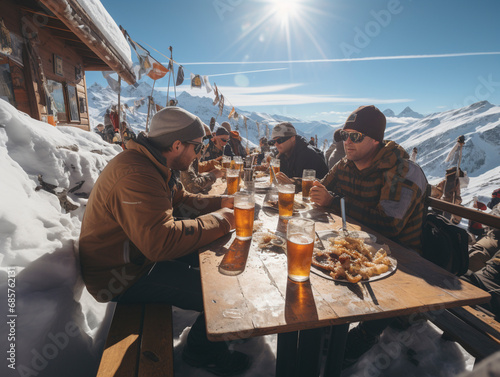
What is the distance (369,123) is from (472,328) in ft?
6.73

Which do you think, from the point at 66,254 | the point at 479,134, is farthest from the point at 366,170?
the point at 479,134

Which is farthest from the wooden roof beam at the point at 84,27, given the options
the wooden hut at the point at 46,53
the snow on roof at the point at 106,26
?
the snow on roof at the point at 106,26

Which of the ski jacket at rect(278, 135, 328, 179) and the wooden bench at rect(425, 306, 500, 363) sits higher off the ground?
the ski jacket at rect(278, 135, 328, 179)

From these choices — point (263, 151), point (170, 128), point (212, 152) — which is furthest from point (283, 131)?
point (263, 151)

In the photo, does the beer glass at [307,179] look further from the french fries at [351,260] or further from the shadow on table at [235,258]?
the shadow on table at [235,258]

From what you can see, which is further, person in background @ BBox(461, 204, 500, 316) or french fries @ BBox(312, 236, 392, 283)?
person in background @ BBox(461, 204, 500, 316)

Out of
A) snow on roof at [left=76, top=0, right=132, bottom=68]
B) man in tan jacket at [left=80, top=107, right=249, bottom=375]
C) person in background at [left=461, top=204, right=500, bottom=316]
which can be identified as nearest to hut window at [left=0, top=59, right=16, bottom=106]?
snow on roof at [left=76, top=0, right=132, bottom=68]

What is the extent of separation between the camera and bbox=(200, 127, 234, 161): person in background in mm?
8008

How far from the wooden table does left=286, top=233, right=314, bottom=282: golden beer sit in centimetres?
5

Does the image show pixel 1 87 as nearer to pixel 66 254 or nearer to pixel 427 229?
pixel 66 254

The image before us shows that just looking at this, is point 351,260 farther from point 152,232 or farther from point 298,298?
point 152,232

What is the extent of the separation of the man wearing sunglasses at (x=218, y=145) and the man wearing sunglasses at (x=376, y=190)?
535 centimetres

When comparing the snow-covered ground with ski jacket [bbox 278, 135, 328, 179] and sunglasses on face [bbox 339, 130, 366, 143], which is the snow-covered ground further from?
ski jacket [bbox 278, 135, 328, 179]

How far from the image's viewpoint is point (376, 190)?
284 centimetres
